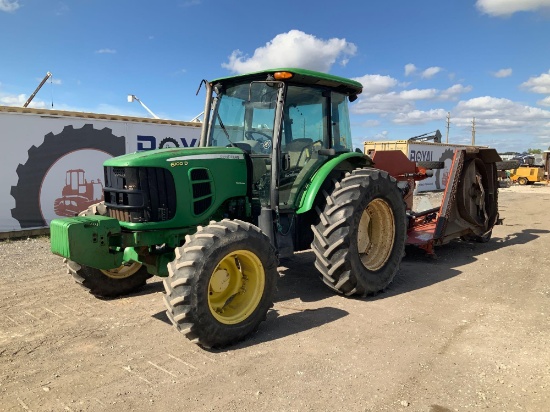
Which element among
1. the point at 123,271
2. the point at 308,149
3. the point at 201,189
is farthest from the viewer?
the point at 308,149

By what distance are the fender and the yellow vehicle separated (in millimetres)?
31016

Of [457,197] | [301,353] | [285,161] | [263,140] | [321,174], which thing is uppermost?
[263,140]

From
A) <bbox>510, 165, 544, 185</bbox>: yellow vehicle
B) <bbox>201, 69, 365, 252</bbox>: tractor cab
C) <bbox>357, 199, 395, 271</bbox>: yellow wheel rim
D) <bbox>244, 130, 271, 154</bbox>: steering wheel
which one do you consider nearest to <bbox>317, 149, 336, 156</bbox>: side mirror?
<bbox>201, 69, 365, 252</bbox>: tractor cab

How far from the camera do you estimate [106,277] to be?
5016 millimetres

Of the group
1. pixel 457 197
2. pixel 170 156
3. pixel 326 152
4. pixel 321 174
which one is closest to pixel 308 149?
pixel 326 152

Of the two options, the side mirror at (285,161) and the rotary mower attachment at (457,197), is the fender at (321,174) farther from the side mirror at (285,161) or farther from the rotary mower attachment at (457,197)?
the rotary mower attachment at (457,197)

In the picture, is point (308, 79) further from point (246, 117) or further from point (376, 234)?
point (376, 234)

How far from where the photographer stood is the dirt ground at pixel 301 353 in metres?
2.99

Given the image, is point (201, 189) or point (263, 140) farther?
point (263, 140)

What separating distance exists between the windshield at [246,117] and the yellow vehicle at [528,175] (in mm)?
32100

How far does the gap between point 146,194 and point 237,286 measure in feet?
4.07

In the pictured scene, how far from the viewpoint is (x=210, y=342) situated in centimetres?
365

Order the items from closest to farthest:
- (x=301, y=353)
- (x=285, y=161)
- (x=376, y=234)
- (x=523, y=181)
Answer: (x=301, y=353)
(x=285, y=161)
(x=376, y=234)
(x=523, y=181)

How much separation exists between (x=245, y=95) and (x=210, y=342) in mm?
2925
